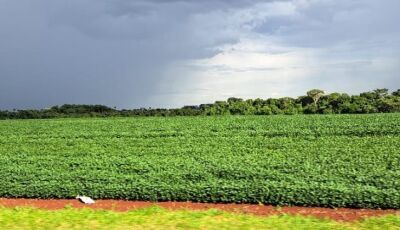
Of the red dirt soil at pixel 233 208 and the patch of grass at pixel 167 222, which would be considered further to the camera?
the red dirt soil at pixel 233 208

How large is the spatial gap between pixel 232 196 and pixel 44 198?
4.80m

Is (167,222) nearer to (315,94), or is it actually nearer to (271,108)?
(271,108)

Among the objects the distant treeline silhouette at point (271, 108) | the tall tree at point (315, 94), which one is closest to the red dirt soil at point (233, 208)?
the distant treeline silhouette at point (271, 108)

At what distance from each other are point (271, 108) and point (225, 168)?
94.3 ft

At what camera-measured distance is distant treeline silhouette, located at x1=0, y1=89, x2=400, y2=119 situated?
3847 centimetres

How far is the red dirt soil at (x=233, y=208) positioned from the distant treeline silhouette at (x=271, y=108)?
28.2 m

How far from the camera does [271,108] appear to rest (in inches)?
1635

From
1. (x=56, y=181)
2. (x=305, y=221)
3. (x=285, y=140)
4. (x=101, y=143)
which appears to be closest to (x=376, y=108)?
(x=285, y=140)

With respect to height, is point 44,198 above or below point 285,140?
below

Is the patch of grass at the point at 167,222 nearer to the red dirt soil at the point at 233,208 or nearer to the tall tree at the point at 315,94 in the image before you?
the red dirt soil at the point at 233,208

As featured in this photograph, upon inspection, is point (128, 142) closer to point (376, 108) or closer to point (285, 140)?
point (285, 140)

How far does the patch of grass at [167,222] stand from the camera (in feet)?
25.1

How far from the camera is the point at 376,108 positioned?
124ft

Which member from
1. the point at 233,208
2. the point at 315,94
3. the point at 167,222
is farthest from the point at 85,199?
the point at 315,94
